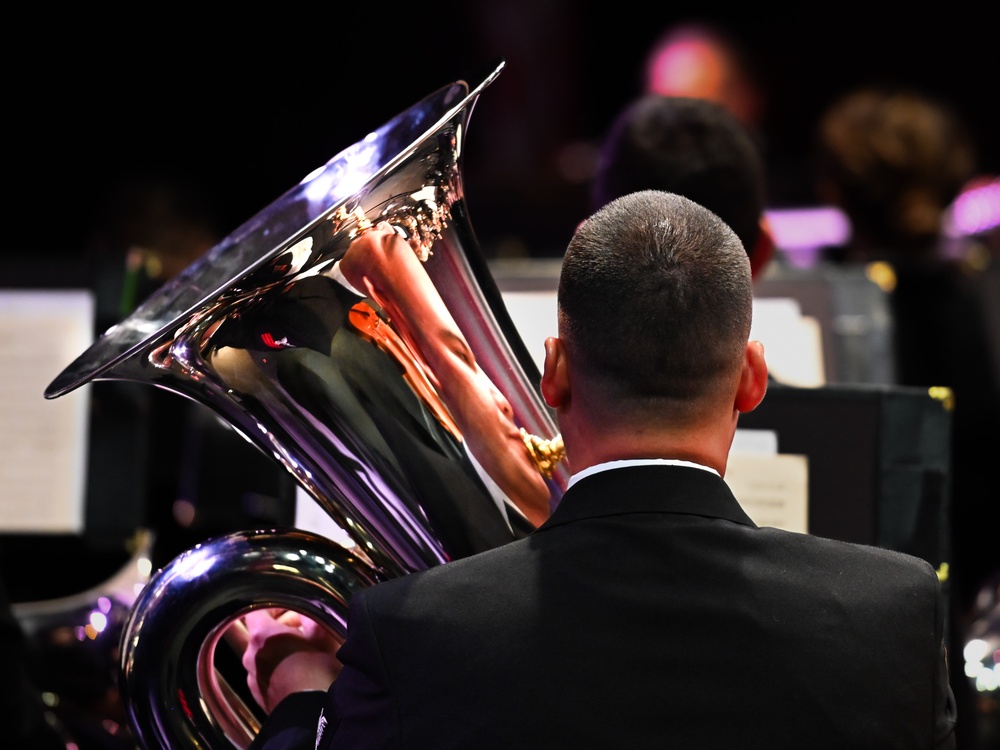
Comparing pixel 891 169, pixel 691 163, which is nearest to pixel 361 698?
pixel 691 163

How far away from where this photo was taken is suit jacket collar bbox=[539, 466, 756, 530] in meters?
1.09

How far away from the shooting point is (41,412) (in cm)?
246

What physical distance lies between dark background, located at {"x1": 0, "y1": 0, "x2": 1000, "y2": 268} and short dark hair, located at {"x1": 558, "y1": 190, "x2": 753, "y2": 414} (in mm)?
4055

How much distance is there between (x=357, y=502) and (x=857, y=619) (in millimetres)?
505

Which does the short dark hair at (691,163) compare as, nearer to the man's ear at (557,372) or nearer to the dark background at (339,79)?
the man's ear at (557,372)

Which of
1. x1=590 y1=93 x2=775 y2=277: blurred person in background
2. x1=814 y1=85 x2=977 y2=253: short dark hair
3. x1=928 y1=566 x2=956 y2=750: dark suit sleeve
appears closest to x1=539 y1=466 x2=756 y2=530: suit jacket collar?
x1=928 y1=566 x2=956 y2=750: dark suit sleeve

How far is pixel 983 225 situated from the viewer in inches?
138

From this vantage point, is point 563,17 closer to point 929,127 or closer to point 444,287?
point 929,127

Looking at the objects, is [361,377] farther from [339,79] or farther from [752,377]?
[339,79]

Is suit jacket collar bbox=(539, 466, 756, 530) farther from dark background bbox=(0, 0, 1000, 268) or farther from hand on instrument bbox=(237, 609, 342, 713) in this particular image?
dark background bbox=(0, 0, 1000, 268)

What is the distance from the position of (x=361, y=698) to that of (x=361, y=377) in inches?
13.3

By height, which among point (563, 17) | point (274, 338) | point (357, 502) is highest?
point (563, 17)

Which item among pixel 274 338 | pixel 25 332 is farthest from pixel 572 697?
pixel 25 332

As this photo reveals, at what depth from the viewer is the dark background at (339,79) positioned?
5.20 metres
